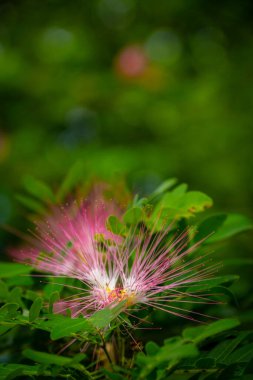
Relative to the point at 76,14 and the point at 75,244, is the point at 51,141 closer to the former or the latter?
the point at 76,14

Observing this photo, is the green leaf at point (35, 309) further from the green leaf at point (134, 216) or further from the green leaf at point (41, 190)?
the green leaf at point (41, 190)

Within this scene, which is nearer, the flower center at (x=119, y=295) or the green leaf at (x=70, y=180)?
the flower center at (x=119, y=295)

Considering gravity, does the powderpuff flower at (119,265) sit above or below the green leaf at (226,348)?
above

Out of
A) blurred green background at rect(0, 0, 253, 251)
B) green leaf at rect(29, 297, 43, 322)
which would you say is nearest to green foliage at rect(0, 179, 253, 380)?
green leaf at rect(29, 297, 43, 322)

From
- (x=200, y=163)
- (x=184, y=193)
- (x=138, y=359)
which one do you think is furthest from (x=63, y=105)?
(x=138, y=359)

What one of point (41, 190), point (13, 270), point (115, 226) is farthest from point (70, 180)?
point (115, 226)

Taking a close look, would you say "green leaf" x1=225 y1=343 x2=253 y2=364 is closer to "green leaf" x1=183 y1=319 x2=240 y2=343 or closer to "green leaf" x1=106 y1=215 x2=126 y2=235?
"green leaf" x1=183 y1=319 x2=240 y2=343

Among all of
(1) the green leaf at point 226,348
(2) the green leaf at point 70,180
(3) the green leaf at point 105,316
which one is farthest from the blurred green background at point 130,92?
(3) the green leaf at point 105,316
